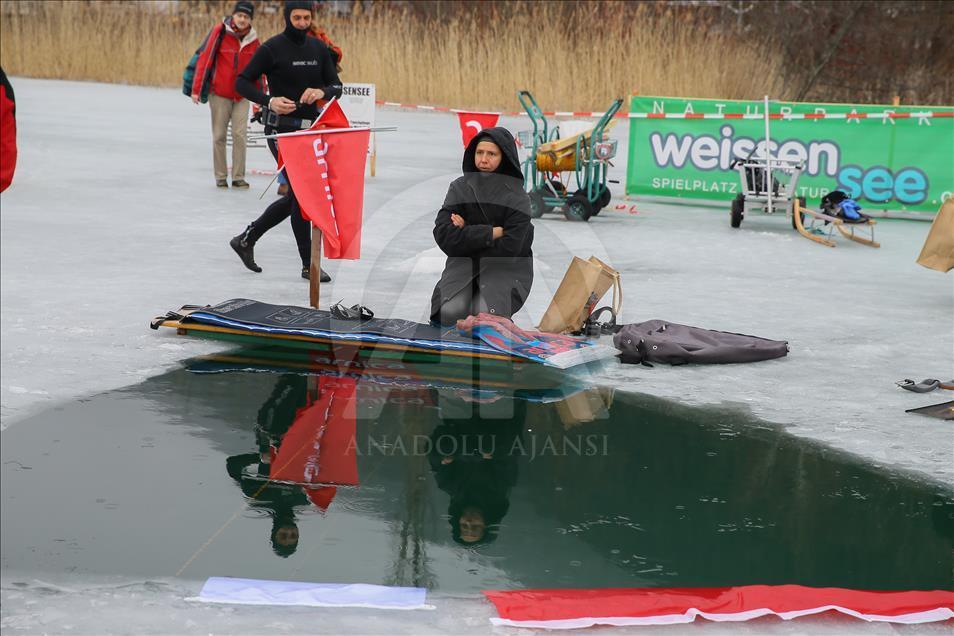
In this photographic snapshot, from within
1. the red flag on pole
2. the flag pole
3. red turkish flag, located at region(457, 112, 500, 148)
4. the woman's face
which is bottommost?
the flag pole

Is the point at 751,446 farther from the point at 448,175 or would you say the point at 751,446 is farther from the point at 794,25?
the point at 794,25

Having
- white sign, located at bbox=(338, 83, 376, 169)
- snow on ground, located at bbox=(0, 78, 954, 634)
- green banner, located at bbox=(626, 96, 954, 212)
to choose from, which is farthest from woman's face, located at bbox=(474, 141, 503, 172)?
white sign, located at bbox=(338, 83, 376, 169)

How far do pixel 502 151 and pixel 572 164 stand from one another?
4.87 m

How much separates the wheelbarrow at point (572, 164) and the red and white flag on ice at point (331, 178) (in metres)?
4.39

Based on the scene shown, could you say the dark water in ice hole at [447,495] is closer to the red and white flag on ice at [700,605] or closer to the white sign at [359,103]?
the red and white flag on ice at [700,605]

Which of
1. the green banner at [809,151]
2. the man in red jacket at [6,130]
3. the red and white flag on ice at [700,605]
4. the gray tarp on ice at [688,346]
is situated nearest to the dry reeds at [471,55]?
the green banner at [809,151]

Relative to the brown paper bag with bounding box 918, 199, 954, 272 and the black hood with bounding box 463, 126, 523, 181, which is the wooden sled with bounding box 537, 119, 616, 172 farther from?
the black hood with bounding box 463, 126, 523, 181

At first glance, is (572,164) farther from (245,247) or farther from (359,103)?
(245,247)

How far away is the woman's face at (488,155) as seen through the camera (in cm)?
619

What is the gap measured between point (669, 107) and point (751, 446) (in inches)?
348

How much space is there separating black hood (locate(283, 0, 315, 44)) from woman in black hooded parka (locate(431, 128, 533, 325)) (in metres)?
2.20

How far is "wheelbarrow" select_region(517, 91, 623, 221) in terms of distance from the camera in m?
10.9

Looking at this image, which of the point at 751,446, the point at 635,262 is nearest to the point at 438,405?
the point at 751,446

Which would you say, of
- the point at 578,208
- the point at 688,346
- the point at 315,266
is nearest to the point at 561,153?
the point at 578,208
